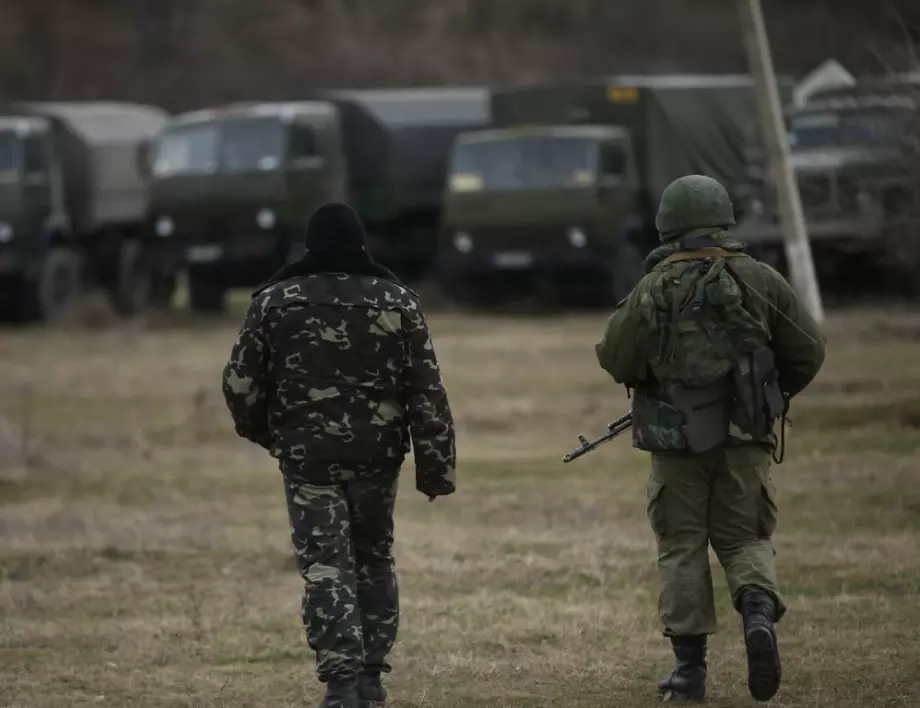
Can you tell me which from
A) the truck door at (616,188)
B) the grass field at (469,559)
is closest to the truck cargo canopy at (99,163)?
the truck door at (616,188)

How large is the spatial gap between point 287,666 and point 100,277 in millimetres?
20627

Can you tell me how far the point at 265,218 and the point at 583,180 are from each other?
11.8 ft

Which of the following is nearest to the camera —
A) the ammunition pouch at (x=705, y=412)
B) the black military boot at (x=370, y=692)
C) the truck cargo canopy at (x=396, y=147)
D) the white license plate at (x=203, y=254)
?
the ammunition pouch at (x=705, y=412)

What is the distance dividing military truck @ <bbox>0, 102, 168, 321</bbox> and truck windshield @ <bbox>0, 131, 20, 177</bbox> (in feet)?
0.04

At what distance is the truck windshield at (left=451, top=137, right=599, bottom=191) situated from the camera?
23297mm

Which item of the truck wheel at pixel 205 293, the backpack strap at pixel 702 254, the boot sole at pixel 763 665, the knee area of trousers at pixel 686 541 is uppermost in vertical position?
the backpack strap at pixel 702 254

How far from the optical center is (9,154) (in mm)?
23328

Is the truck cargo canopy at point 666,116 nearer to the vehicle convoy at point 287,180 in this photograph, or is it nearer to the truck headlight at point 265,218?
the vehicle convoy at point 287,180

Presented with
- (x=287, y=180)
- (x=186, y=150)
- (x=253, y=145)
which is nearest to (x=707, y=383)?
(x=287, y=180)

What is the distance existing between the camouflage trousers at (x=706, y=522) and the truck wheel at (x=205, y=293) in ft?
61.4

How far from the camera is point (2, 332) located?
77.9ft

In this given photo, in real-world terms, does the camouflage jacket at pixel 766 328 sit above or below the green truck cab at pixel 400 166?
above

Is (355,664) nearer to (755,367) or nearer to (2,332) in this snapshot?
(755,367)

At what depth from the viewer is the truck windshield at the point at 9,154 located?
76.3ft
